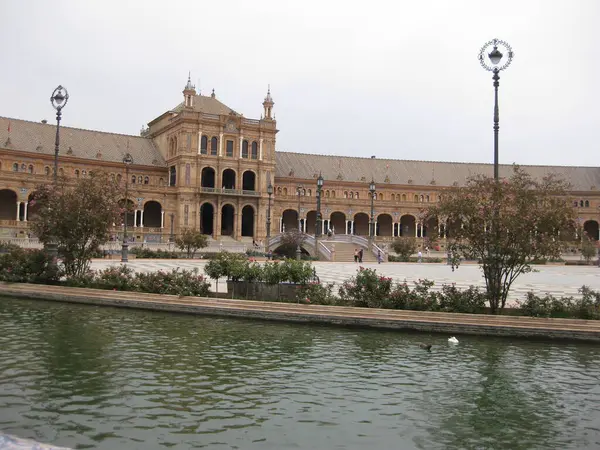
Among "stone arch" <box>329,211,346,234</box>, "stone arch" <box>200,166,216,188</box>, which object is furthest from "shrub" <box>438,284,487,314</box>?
"stone arch" <box>329,211,346,234</box>

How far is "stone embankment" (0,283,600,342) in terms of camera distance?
16750 mm

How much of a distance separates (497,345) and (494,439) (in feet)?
24.5

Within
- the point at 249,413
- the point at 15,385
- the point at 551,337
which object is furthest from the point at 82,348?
the point at 551,337

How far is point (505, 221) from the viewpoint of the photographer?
17.6m

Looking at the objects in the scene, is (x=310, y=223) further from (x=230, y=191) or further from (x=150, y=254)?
(x=150, y=254)

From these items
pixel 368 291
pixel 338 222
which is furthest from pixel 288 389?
pixel 338 222

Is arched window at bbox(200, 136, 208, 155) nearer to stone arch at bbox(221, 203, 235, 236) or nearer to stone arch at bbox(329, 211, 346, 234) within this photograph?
stone arch at bbox(221, 203, 235, 236)

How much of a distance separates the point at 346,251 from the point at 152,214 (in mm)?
28918

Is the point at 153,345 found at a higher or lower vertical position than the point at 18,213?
lower

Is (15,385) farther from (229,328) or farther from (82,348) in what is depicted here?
(229,328)

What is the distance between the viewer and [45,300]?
22.6 m

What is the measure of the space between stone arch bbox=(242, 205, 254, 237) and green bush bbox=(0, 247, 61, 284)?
5357 cm

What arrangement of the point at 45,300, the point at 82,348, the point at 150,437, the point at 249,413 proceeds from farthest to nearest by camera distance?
the point at 45,300, the point at 82,348, the point at 249,413, the point at 150,437

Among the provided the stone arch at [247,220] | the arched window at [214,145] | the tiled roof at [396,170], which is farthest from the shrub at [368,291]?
the tiled roof at [396,170]
